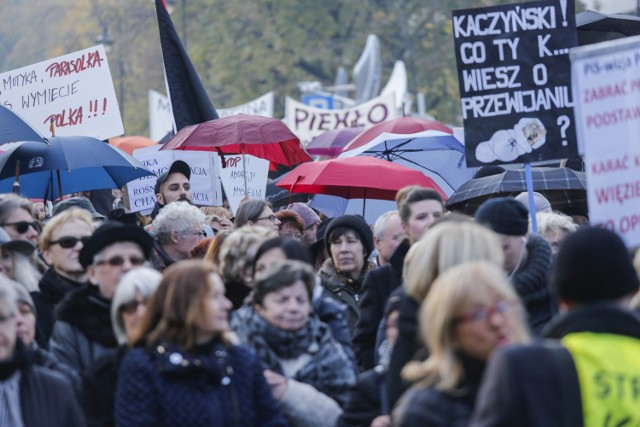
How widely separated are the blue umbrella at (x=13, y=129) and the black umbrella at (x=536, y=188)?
362cm

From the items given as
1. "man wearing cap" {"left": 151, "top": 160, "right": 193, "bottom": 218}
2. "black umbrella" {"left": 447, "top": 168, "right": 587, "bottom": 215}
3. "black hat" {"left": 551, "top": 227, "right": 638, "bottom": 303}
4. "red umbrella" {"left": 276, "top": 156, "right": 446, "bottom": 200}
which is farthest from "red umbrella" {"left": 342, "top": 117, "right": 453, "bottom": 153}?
"black hat" {"left": 551, "top": 227, "right": 638, "bottom": 303}

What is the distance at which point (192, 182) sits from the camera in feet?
43.8

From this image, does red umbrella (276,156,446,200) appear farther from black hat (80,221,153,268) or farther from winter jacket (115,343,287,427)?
winter jacket (115,343,287,427)

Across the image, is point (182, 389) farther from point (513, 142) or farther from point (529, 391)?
point (513, 142)

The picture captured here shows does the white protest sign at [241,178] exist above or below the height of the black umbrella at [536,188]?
above

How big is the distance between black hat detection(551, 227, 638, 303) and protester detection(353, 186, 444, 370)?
2610 millimetres

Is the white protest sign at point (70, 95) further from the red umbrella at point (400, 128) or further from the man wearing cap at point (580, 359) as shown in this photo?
the man wearing cap at point (580, 359)

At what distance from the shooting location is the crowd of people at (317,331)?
4.66 metres

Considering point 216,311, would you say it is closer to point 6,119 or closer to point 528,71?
point 528,71

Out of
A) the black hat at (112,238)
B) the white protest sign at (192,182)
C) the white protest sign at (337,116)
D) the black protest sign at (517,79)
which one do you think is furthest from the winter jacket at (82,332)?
the white protest sign at (337,116)

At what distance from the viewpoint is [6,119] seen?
10.6 m

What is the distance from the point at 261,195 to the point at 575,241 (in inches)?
331

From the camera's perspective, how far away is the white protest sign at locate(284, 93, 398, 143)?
23.3 meters

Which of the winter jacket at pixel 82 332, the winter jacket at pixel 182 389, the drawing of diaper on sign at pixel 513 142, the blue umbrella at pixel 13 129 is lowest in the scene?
the winter jacket at pixel 182 389
